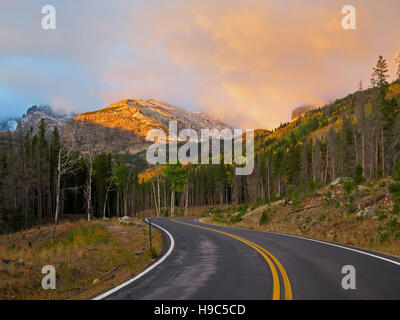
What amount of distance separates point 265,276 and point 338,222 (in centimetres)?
1373

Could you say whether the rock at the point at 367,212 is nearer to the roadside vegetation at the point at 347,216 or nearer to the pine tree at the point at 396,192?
the roadside vegetation at the point at 347,216

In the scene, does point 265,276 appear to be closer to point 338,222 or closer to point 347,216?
point 338,222

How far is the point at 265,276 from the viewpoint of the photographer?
8.14 m

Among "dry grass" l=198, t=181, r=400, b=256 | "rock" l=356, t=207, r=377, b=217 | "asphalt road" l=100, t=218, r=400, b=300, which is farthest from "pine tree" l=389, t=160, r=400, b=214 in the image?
"asphalt road" l=100, t=218, r=400, b=300

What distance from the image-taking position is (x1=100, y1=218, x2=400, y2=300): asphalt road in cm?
657

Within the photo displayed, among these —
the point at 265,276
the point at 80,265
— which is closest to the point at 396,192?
the point at 265,276

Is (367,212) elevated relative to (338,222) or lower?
elevated

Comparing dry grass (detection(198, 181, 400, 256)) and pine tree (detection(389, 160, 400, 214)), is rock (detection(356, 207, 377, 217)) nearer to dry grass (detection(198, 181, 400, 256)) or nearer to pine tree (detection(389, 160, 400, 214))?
dry grass (detection(198, 181, 400, 256))

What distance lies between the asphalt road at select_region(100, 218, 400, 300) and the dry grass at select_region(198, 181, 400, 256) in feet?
9.73

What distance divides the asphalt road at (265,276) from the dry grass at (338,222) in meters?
2.97

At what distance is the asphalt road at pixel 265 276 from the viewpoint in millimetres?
6574

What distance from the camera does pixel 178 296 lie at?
257 inches

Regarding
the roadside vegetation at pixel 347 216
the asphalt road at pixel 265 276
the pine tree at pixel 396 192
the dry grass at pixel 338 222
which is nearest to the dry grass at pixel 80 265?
the asphalt road at pixel 265 276
